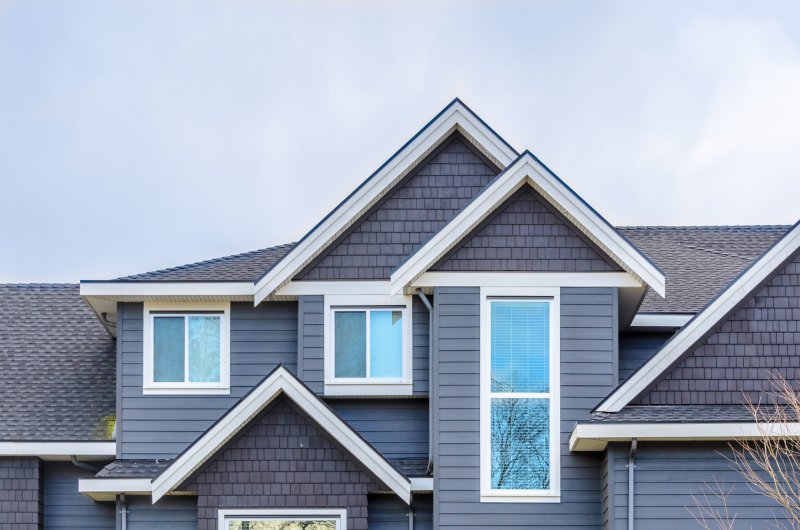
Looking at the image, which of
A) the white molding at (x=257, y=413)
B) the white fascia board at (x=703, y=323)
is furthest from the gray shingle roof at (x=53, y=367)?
the white fascia board at (x=703, y=323)

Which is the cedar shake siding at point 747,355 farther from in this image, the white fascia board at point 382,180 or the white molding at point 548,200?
the white fascia board at point 382,180

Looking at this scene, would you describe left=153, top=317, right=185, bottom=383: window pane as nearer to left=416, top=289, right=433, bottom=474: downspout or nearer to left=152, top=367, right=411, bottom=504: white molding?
left=152, top=367, right=411, bottom=504: white molding

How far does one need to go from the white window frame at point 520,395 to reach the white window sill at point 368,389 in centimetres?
182

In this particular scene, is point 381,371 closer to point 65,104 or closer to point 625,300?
point 625,300

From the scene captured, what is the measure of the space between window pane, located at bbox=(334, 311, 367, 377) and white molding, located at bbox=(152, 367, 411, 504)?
1858 mm

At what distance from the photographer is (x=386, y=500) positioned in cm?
2172

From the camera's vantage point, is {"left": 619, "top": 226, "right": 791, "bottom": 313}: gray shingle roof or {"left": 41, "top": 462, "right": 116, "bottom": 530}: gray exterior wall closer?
{"left": 41, "top": 462, "right": 116, "bottom": 530}: gray exterior wall

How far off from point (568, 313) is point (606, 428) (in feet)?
7.32

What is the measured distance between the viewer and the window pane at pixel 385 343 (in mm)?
22812

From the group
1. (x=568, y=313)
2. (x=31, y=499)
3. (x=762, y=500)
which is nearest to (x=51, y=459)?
(x=31, y=499)

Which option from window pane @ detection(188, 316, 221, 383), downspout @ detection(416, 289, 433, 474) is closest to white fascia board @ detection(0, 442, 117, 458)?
window pane @ detection(188, 316, 221, 383)

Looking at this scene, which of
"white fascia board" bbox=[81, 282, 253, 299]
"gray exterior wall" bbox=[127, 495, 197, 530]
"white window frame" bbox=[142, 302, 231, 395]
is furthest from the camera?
"white window frame" bbox=[142, 302, 231, 395]

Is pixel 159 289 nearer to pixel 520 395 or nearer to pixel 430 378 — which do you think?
pixel 430 378

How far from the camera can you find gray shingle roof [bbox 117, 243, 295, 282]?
23297 mm
